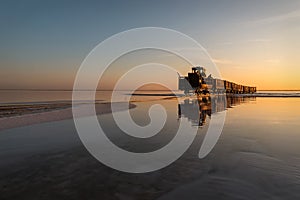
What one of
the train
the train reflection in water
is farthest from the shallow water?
the train

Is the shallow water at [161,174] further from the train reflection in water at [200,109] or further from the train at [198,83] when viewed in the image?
the train at [198,83]

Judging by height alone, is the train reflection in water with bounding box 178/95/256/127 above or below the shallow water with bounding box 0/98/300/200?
above

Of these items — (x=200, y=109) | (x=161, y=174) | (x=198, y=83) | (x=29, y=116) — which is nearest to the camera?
(x=161, y=174)

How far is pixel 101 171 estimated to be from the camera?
21.3 feet

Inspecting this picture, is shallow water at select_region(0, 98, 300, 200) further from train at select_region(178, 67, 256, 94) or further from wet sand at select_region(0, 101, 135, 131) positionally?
train at select_region(178, 67, 256, 94)

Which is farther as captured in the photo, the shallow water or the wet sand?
the wet sand

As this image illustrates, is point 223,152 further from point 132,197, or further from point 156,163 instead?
point 132,197

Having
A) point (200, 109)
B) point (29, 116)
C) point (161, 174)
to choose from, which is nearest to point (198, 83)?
point (200, 109)

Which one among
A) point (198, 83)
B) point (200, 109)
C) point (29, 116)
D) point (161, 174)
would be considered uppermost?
point (198, 83)

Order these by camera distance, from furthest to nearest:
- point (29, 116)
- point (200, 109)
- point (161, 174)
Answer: point (200, 109), point (29, 116), point (161, 174)

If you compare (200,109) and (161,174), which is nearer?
(161,174)

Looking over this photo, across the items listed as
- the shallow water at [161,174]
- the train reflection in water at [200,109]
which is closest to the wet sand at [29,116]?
the shallow water at [161,174]

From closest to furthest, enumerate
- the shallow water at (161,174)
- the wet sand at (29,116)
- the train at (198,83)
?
the shallow water at (161,174) → the wet sand at (29,116) → the train at (198,83)

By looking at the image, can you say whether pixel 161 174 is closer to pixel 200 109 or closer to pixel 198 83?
pixel 200 109
